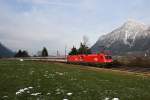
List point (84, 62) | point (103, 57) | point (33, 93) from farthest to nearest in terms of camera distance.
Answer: point (84, 62), point (103, 57), point (33, 93)

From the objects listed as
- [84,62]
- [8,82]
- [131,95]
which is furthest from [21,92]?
[84,62]

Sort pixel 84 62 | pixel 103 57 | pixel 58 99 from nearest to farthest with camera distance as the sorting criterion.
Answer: pixel 58 99 < pixel 103 57 < pixel 84 62

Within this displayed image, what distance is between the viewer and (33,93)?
1984 cm

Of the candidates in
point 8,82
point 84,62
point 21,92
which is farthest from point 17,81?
point 84,62

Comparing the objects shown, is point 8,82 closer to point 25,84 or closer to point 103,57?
point 25,84

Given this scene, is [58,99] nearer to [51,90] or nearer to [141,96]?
[51,90]

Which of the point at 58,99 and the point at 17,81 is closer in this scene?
the point at 58,99

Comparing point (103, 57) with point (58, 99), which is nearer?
point (58, 99)

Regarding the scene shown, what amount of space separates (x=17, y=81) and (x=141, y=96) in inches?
515

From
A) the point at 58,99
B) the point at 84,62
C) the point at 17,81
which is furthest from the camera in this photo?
the point at 84,62

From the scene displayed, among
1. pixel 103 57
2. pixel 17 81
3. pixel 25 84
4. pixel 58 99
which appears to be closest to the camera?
pixel 58 99

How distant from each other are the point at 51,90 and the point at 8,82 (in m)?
6.85

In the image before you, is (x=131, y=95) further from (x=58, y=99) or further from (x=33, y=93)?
(x=33, y=93)

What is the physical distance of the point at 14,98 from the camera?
18.3 metres
